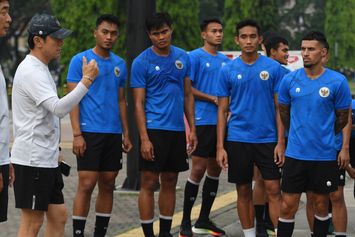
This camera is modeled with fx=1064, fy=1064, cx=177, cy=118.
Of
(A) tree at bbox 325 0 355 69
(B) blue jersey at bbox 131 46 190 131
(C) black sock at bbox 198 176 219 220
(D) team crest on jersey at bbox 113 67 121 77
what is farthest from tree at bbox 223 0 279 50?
(D) team crest on jersey at bbox 113 67 121 77

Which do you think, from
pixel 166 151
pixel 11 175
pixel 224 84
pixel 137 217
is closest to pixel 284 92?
pixel 224 84

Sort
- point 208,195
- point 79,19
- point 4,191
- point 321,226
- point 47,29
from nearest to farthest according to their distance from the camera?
point 4,191 < point 47,29 < point 321,226 < point 208,195 < point 79,19

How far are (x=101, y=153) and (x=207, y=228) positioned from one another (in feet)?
5.78

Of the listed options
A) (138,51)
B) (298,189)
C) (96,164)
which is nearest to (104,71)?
(96,164)

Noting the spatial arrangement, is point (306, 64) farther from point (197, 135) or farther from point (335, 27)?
point (335, 27)

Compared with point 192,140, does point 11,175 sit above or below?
above

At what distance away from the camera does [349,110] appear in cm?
869

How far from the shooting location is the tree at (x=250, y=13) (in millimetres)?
44312

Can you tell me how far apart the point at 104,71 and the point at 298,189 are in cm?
199

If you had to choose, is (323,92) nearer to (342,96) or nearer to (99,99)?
(342,96)

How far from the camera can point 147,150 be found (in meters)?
9.50

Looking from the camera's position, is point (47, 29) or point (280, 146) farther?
point (280, 146)

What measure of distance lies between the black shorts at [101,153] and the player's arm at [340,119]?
1.93 metres

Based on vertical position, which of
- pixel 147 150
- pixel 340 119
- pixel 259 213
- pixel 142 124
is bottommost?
pixel 259 213
